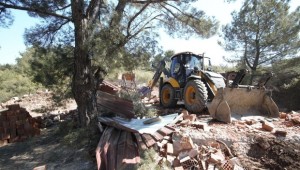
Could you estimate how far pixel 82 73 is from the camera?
6277 millimetres

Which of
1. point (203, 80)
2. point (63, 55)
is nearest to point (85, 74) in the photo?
point (63, 55)

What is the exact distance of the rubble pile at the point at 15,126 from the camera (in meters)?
7.07

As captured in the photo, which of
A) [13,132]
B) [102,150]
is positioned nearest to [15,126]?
[13,132]

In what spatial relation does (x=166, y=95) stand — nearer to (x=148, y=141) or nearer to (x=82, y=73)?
(x=82, y=73)

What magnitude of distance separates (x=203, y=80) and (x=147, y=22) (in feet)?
8.42

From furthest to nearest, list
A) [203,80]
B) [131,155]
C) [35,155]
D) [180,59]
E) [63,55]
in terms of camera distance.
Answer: [180,59] < [203,80] < [63,55] < [35,155] < [131,155]

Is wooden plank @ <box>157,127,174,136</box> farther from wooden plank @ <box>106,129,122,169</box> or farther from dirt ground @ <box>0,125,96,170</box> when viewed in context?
dirt ground @ <box>0,125,96,170</box>

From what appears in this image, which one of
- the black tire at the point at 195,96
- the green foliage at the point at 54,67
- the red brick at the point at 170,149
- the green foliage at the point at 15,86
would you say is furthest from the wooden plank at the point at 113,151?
the green foliage at the point at 15,86

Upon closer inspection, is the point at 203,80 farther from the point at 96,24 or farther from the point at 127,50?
the point at 96,24

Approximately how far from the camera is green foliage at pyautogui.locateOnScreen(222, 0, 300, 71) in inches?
590

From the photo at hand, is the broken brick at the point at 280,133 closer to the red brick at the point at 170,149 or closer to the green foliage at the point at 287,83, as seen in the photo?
the red brick at the point at 170,149

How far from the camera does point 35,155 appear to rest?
5316mm

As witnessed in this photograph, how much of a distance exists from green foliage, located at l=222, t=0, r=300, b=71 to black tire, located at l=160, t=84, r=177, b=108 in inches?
316

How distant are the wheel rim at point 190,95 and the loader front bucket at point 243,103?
124 centimetres
